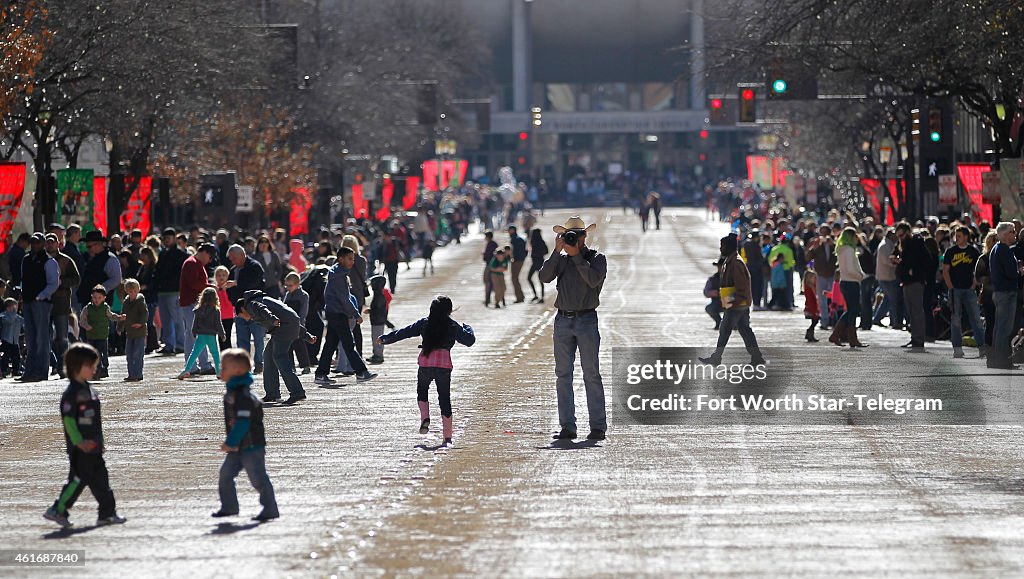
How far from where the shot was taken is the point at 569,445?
15094 mm

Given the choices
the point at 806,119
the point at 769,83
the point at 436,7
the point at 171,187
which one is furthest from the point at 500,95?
the point at 769,83

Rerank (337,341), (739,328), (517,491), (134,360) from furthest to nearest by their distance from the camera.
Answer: (134,360) → (337,341) → (739,328) → (517,491)

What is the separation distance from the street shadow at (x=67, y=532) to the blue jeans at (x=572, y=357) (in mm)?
4953

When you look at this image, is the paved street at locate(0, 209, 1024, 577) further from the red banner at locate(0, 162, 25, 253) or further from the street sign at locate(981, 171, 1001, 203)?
the street sign at locate(981, 171, 1001, 203)

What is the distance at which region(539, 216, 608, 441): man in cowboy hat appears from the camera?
50.2 ft

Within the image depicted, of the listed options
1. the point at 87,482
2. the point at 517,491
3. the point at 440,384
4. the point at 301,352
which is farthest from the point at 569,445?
the point at 301,352

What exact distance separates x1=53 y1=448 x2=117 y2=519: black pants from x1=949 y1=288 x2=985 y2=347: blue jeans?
14291 mm

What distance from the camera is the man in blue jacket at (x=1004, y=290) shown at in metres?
21.5

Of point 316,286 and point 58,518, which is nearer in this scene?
point 58,518

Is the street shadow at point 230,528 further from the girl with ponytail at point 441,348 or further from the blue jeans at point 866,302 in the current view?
the blue jeans at point 866,302

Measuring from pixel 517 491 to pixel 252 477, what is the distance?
1914mm

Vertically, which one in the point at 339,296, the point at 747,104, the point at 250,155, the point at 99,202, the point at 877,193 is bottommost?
the point at 339,296

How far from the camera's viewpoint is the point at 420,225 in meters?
61.8

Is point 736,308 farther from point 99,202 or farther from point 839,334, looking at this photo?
point 99,202
